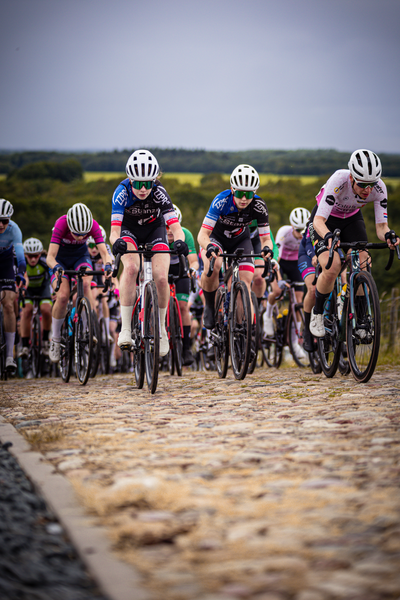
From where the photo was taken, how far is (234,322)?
26.3 ft

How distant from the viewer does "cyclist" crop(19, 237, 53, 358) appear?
1301 cm

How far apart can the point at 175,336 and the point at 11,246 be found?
336cm

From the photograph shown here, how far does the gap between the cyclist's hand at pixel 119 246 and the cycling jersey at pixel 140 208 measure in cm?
55

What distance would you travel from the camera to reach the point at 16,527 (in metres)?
2.77

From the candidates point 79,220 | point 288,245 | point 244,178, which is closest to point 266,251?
point 244,178

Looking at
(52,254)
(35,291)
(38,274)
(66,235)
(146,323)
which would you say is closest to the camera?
(146,323)

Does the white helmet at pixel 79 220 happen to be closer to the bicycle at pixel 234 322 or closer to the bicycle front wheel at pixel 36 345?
the bicycle at pixel 234 322

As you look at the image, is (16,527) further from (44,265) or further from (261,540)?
(44,265)

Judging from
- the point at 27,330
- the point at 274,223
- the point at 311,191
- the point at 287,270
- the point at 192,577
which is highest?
the point at 311,191

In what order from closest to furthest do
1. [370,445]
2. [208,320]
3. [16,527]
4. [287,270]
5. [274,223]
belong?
[16,527] < [370,445] < [208,320] < [287,270] < [274,223]

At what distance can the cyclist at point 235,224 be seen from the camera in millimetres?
8539

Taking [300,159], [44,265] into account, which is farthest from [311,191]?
[44,265]

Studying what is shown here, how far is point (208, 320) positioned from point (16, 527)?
21.5ft

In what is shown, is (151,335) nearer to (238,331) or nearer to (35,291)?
(238,331)
